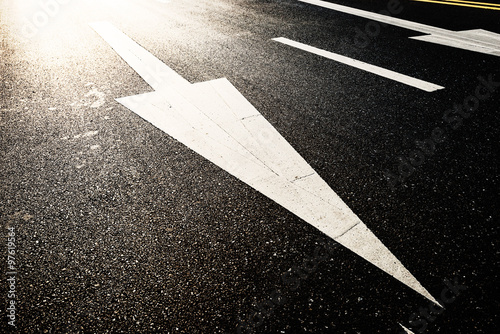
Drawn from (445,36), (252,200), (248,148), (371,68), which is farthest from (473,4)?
(252,200)

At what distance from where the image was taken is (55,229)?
2.09m

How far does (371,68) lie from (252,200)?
2576mm

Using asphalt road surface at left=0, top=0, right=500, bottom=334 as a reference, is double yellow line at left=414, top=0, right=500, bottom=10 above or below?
above

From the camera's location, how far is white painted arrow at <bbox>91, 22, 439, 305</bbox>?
6.72 feet

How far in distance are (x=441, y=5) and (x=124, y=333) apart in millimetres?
7440

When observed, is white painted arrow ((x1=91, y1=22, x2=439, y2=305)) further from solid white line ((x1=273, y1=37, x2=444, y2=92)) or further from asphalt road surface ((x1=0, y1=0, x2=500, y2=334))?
solid white line ((x1=273, y1=37, x2=444, y2=92))

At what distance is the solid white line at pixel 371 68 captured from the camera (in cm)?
361

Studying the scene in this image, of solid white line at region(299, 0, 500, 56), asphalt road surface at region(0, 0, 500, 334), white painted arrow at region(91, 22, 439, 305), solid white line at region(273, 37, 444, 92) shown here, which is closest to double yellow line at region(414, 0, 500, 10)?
solid white line at region(299, 0, 500, 56)

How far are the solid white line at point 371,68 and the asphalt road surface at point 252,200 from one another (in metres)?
0.04

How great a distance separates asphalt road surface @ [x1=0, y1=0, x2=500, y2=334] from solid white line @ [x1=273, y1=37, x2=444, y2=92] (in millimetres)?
43

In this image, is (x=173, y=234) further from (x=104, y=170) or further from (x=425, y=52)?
(x=425, y=52)

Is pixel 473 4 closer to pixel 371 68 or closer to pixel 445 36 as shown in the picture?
pixel 445 36

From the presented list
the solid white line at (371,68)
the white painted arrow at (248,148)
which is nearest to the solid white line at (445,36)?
the solid white line at (371,68)

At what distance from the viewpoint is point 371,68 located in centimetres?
400
